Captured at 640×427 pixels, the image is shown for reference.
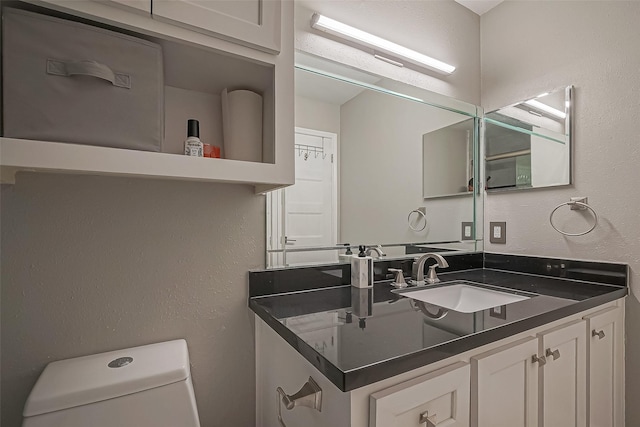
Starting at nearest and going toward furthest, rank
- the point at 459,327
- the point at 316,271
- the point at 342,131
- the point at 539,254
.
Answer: the point at 459,327, the point at 316,271, the point at 342,131, the point at 539,254

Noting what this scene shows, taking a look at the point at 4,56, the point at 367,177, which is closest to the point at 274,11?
the point at 4,56

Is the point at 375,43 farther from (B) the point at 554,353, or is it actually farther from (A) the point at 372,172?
(B) the point at 554,353

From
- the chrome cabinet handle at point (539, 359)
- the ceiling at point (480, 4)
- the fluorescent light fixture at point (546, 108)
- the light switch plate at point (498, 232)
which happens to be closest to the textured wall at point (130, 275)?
the chrome cabinet handle at point (539, 359)

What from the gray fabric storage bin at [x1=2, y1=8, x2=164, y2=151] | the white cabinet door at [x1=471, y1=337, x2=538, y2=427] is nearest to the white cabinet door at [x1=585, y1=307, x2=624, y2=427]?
the white cabinet door at [x1=471, y1=337, x2=538, y2=427]

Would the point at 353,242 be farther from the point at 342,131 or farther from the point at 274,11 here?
the point at 274,11

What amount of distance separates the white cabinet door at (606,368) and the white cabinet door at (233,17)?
1466mm

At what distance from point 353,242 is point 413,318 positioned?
563 millimetres

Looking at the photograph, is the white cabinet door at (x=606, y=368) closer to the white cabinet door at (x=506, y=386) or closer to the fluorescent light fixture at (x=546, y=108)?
the white cabinet door at (x=506, y=386)

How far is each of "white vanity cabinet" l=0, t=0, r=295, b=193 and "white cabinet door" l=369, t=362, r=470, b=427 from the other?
589 mm

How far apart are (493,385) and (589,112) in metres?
1.35

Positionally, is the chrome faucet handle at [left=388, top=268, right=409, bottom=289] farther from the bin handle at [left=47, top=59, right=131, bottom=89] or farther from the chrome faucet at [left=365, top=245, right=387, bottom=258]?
the bin handle at [left=47, top=59, right=131, bottom=89]

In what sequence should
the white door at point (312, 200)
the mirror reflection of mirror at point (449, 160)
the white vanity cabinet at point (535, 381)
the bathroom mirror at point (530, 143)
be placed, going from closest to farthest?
the white vanity cabinet at point (535, 381)
the white door at point (312, 200)
the bathroom mirror at point (530, 143)
the mirror reflection of mirror at point (449, 160)

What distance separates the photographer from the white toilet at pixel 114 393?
0.70m

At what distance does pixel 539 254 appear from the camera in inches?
61.8
